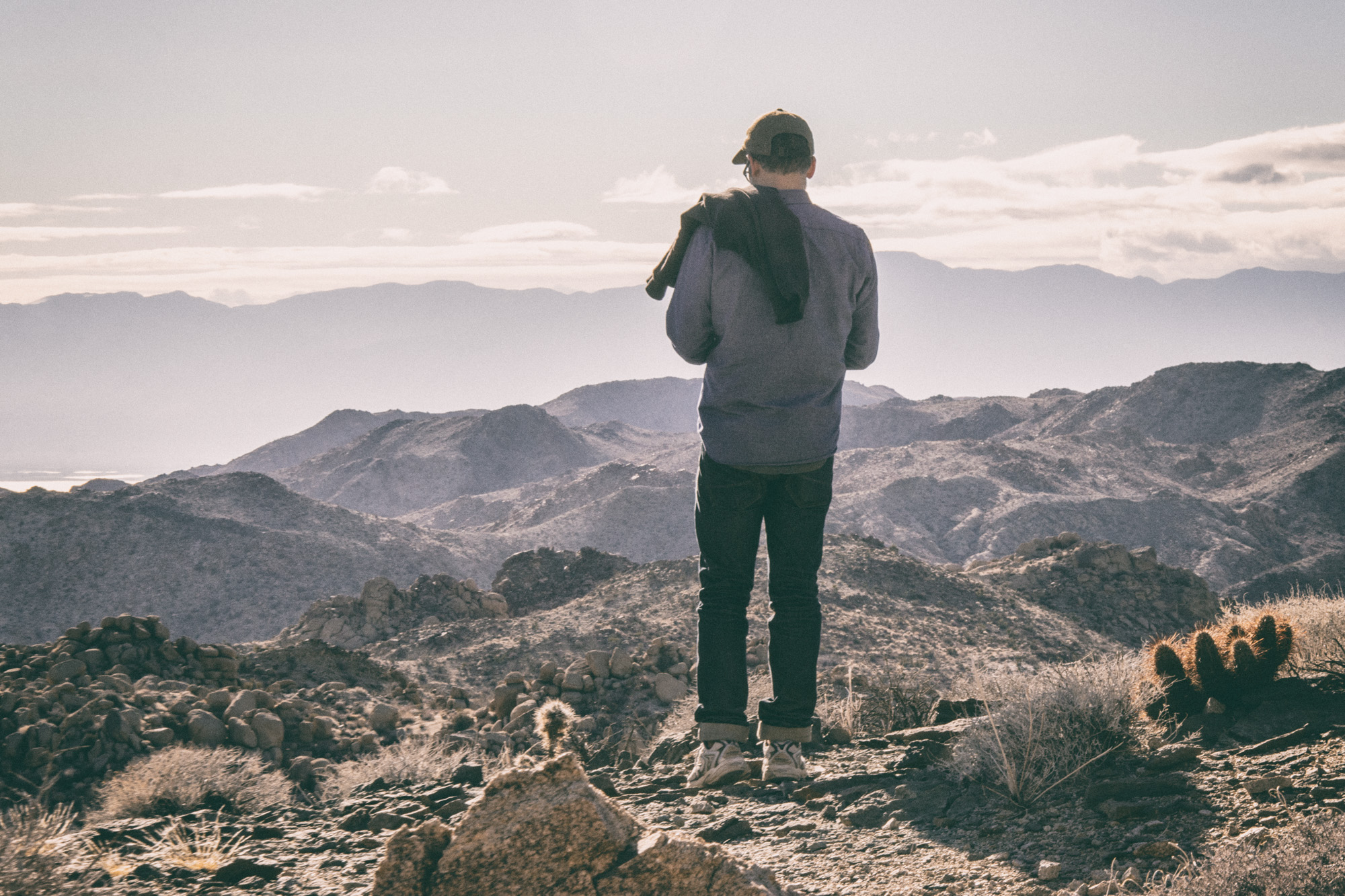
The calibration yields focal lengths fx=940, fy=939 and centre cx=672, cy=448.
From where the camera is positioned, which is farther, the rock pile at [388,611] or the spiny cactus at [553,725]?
the rock pile at [388,611]

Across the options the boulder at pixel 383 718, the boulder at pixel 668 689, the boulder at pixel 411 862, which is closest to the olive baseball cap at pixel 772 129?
the boulder at pixel 411 862

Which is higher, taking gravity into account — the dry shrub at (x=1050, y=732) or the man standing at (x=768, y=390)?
the man standing at (x=768, y=390)

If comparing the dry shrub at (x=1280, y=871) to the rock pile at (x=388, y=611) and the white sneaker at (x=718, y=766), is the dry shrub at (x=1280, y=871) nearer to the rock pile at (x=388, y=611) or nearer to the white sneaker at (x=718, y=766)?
the white sneaker at (x=718, y=766)

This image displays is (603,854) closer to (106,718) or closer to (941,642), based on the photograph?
(106,718)

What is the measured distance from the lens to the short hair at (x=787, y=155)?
9.90 ft

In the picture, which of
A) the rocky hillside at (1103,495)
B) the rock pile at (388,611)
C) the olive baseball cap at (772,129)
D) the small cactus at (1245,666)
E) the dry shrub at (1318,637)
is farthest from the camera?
the rocky hillside at (1103,495)

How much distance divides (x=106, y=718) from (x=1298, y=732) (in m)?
6.14

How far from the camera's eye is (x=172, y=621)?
22031 millimetres

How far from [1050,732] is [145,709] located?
583 centimetres

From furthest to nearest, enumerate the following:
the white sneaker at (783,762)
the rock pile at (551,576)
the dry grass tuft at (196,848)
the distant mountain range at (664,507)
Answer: the distant mountain range at (664,507), the rock pile at (551,576), the white sneaker at (783,762), the dry grass tuft at (196,848)

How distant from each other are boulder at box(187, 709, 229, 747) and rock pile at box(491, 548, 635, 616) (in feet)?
31.0

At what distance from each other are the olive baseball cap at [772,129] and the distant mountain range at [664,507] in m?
13.6

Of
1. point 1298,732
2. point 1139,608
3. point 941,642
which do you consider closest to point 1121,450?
point 1139,608

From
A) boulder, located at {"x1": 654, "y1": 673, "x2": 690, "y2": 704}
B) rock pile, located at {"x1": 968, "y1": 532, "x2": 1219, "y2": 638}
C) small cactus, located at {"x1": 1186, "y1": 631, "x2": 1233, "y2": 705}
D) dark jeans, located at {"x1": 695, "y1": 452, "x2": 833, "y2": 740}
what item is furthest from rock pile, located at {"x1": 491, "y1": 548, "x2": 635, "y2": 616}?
small cactus, located at {"x1": 1186, "y1": 631, "x2": 1233, "y2": 705}
